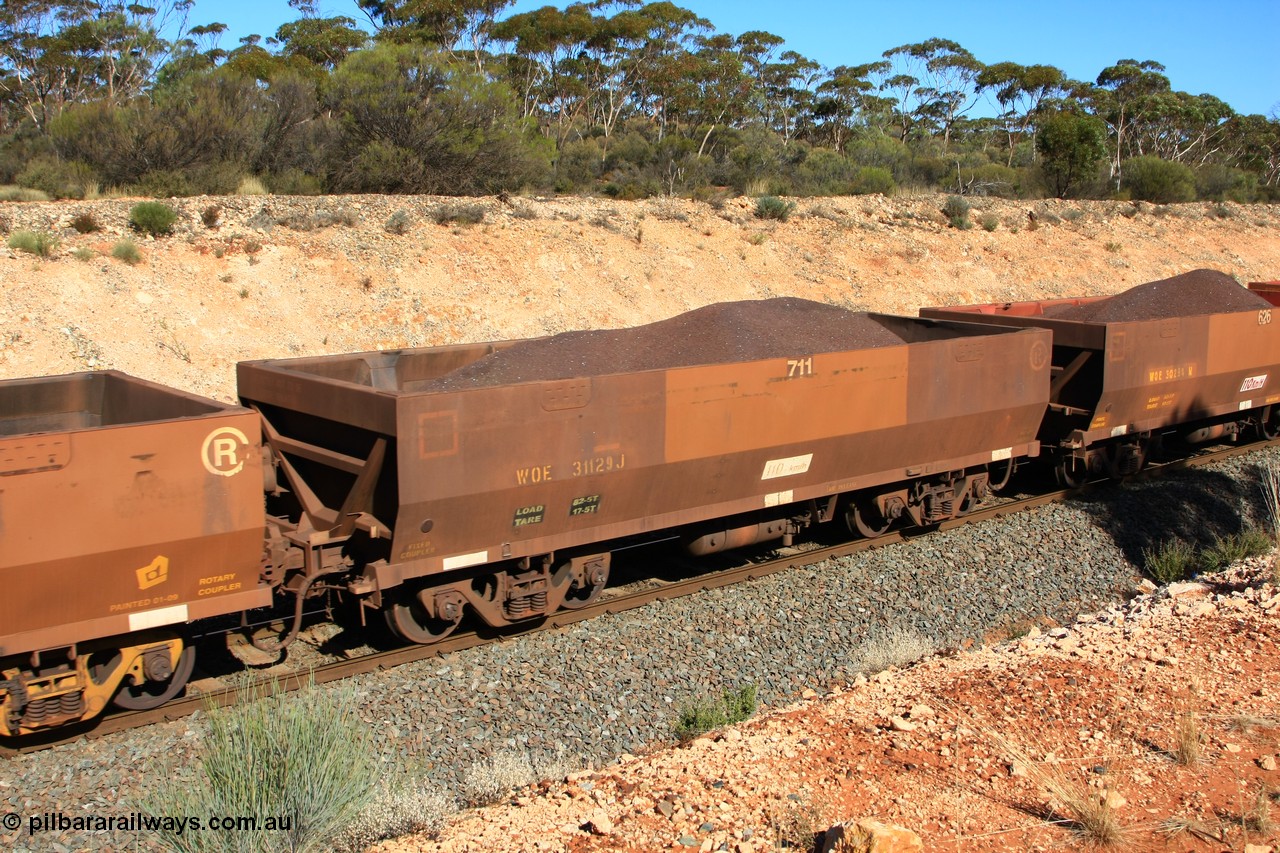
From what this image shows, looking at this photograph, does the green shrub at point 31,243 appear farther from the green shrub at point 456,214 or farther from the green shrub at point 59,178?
the green shrub at point 456,214

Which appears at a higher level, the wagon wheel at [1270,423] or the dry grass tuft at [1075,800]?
the wagon wheel at [1270,423]

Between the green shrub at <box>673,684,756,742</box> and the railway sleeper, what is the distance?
136 inches

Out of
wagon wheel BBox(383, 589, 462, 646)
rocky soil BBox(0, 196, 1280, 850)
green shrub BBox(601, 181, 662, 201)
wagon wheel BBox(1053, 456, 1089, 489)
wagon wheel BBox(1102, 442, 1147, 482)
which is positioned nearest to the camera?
rocky soil BBox(0, 196, 1280, 850)

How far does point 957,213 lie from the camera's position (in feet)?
113

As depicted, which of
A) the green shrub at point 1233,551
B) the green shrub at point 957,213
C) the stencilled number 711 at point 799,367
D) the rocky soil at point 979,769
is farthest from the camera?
the green shrub at point 957,213

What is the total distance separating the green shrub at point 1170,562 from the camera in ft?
35.0

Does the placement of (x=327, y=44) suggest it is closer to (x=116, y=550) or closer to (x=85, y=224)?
(x=85, y=224)

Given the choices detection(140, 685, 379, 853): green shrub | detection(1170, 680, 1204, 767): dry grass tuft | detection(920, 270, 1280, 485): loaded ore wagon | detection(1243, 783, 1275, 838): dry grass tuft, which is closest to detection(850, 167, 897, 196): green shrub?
detection(920, 270, 1280, 485): loaded ore wagon

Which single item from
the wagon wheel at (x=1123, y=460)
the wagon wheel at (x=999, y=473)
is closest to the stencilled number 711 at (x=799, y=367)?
the wagon wheel at (x=999, y=473)

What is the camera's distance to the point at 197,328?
19.3 meters

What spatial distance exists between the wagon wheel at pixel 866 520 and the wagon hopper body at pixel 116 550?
6.15 meters

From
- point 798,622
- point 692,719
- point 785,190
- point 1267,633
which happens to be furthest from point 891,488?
point 785,190

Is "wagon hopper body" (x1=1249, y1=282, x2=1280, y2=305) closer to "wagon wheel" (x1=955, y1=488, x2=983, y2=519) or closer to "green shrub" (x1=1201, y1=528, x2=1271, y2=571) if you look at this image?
"green shrub" (x1=1201, y1=528, x2=1271, y2=571)

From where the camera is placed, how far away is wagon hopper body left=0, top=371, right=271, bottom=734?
19.8 feet
